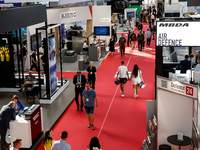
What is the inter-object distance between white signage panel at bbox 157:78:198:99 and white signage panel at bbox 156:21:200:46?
3.09ft

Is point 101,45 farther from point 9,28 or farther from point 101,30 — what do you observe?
point 9,28

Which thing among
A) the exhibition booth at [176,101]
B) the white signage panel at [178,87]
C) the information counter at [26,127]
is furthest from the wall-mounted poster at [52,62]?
the white signage panel at [178,87]

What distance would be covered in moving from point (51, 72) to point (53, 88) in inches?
27.8

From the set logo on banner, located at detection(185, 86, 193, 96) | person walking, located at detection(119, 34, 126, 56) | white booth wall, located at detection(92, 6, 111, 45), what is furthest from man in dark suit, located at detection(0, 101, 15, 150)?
white booth wall, located at detection(92, 6, 111, 45)

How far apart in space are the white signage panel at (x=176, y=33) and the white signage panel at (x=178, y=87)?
3.09 ft

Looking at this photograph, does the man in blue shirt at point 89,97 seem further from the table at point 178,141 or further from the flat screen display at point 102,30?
the flat screen display at point 102,30

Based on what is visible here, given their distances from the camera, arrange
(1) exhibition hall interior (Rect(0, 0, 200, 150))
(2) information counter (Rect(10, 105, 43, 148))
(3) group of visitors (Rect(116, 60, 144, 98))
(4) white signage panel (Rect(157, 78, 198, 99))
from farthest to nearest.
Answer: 1. (3) group of visitors (Rect(116, 60, 144, 98))
2. (2) information counter (Rect(10, 105, 43, 148))
3. (1) exhibition hall interior (Rect(0, 0, 200, 150))
4. (4) white signage panel (Rect(157, 78, 198, 99))

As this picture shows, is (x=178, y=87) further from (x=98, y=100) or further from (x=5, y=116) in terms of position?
(x=98, y=100)

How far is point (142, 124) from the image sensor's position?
9.44m

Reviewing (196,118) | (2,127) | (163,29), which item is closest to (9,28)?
(2,127)

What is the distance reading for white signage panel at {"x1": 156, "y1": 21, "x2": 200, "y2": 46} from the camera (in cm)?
723

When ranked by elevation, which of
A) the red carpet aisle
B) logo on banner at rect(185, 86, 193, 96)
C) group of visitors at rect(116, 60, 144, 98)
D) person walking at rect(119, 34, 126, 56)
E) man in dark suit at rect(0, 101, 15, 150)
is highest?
person walking at rect(119, 34, 126, 56)

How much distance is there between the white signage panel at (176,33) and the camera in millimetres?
7230

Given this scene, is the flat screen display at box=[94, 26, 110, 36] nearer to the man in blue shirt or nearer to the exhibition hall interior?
the exhibition hall interior
